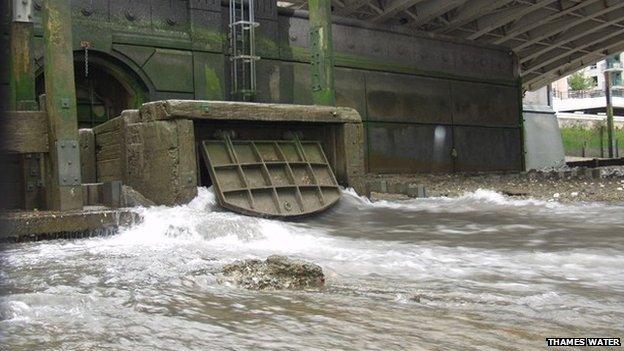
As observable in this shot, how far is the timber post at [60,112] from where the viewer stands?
7973 millimetres

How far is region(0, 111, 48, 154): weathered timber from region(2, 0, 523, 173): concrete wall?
4985mm

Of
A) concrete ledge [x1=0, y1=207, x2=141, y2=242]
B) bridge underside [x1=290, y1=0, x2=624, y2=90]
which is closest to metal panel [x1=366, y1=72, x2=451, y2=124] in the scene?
bridge underside [x1=290, y1=0, x2=624, y2=90]

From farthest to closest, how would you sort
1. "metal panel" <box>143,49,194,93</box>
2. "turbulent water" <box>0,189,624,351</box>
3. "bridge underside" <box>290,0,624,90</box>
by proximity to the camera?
"bridge underside" <box>290,0,624,90</box>
"metal panel" <box>143,49,194,93</box>
"turbulent water" <box>0,189,624,351</box>

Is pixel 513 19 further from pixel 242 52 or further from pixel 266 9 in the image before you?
pixel 242 52

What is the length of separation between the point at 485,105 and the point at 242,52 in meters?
10.7

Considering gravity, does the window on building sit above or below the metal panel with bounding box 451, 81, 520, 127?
above

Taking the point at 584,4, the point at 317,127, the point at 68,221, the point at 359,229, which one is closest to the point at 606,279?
the point at 359,229

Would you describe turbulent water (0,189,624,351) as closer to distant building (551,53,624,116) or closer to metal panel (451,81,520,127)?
metal panel (451,81,520,127)

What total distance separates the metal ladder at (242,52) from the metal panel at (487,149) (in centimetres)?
857

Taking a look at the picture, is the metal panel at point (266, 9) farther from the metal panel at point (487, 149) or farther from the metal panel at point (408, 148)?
the metal panel at point (487, 149)

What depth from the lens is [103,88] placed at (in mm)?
14133

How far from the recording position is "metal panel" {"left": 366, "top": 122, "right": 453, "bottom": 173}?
18.3m

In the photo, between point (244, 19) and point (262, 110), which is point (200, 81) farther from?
point (262, 110)

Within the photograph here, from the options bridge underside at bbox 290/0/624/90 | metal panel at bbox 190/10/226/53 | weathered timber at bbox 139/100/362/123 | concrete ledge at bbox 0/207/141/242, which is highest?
bridge underside at bbox 290/0/624/90
